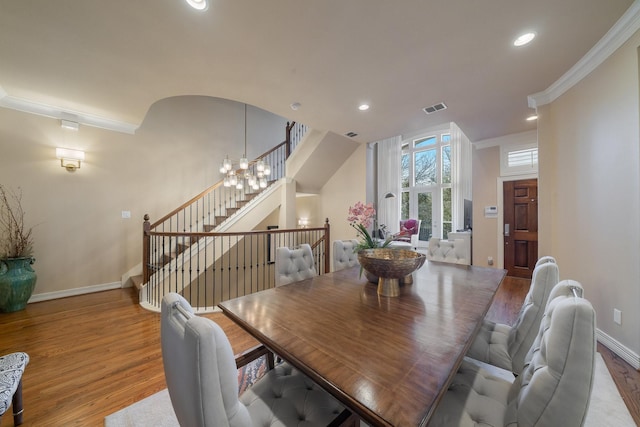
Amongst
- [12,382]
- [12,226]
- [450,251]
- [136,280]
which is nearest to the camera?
[12,382]

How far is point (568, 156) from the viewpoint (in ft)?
9.12

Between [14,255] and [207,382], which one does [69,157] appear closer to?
[14,255]

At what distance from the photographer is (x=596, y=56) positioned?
2.28 meters

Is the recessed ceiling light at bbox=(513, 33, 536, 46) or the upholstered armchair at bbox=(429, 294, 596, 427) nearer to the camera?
the upholstered armchair at bbox=(429, 294, 596, 427)

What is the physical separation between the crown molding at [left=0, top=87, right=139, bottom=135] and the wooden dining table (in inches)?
173

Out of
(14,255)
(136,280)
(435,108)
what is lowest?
(136,280)

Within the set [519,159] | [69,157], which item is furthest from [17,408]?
[519,159]

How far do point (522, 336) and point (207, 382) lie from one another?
62.4 inches

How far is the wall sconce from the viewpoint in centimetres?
344

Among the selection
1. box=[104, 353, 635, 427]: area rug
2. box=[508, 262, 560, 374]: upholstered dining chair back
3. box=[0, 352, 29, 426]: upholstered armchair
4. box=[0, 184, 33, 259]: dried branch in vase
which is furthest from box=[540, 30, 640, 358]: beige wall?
box=[0, 184, 33, 259]: dried branch in vase

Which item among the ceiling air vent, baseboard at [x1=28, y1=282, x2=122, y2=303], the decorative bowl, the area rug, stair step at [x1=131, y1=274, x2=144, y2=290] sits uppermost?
the ceiling air vent

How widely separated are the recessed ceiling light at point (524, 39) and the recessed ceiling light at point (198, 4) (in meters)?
2.64

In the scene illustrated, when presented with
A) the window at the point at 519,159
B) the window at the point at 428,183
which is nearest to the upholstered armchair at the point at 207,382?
the window at the point at 519,159

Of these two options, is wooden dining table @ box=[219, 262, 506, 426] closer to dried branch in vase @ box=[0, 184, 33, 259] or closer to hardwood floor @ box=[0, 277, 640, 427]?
hardwood floor @ box=[0, 277, 640, 427]
